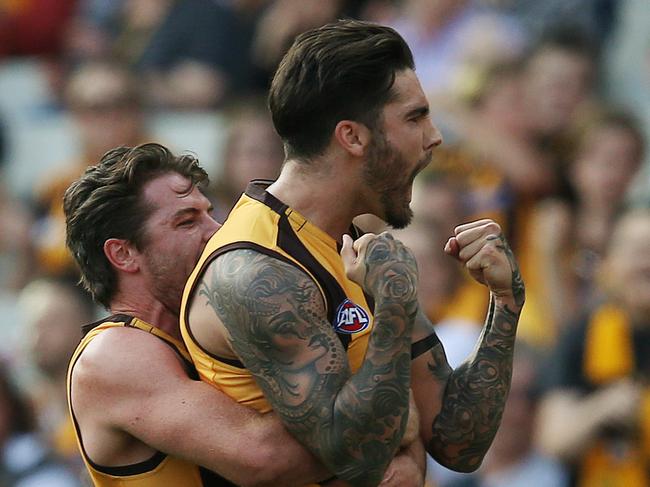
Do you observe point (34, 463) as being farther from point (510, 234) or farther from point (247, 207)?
point (247, 207)

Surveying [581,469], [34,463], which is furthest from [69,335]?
[581,469]

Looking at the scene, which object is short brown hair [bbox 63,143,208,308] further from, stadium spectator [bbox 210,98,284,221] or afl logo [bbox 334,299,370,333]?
stadium spectator [bbox 210,98,284,221]

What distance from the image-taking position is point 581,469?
22.5 feet

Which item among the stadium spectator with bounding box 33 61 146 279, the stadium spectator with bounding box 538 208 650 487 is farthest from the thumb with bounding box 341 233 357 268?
the stadium spectator with bounding box 33 61 146 279

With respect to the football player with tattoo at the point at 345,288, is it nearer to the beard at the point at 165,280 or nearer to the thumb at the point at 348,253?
the thumb at the point at 348,253

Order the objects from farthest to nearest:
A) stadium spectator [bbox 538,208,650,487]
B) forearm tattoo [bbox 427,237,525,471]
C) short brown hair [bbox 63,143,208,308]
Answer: stadium spectator [bbox 538,208,650,487] → short brown hair [bbox 63,143,208,308] → forearm tattoo [bbox 427,237,525,471]

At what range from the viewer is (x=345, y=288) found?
4102mm

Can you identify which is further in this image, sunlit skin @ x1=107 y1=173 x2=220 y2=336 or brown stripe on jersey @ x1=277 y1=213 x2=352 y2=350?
sunlit skin @ x1=107 y1=173 x2=220 y2=336

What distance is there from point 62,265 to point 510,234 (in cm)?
278

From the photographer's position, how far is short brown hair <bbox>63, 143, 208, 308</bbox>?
4.43 m

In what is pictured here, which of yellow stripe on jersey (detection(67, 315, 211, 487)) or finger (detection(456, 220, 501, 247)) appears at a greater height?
finger (detection(456, 220, 501, 247))

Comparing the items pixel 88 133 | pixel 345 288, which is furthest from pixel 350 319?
pixel 88 133

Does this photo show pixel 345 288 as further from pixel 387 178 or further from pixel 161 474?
pixel 161 474

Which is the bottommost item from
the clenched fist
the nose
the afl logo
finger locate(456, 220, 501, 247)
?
the afl logo
